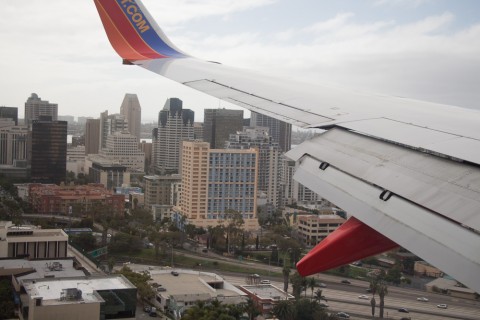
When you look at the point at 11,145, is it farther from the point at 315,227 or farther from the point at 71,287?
the point at 71,287

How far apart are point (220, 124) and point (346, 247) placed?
36.7m

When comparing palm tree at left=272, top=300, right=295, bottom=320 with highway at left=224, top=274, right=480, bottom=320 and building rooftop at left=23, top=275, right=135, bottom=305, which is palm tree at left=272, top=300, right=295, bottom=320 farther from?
building rooftop at left=23, top=275, right=135, bottom=305

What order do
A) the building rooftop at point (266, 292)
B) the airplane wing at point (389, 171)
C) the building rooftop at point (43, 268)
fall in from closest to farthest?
the airplane wing at point (389, 171), the building rooftop at point (43, 268), the building rooftop at point (266, 292)

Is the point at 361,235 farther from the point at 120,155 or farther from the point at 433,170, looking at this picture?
the point at 120,155

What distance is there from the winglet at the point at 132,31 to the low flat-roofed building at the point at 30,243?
894cm

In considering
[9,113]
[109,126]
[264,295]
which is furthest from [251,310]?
[109,126]

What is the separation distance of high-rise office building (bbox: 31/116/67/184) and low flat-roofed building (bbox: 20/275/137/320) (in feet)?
58.0

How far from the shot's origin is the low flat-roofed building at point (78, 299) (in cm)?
659

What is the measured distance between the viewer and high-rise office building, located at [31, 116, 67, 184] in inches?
963

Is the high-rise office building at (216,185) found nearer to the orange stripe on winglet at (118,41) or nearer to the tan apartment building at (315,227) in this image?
the tan apartment building at (315,227)

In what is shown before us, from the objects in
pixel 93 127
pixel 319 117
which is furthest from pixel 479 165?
pixel 93 127

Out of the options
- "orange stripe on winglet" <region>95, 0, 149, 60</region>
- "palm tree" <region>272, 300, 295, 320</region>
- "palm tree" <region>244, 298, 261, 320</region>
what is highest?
"orange stripe on winglet" <region>95, 0, 149, 60</region>

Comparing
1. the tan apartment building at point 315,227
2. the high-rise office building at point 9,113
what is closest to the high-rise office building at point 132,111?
the high-rise office building at point 9,113

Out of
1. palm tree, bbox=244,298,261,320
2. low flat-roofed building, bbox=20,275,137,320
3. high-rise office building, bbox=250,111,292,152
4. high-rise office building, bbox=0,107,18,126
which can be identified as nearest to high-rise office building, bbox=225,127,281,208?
high-rise office building, bbox=250,111,292,152
